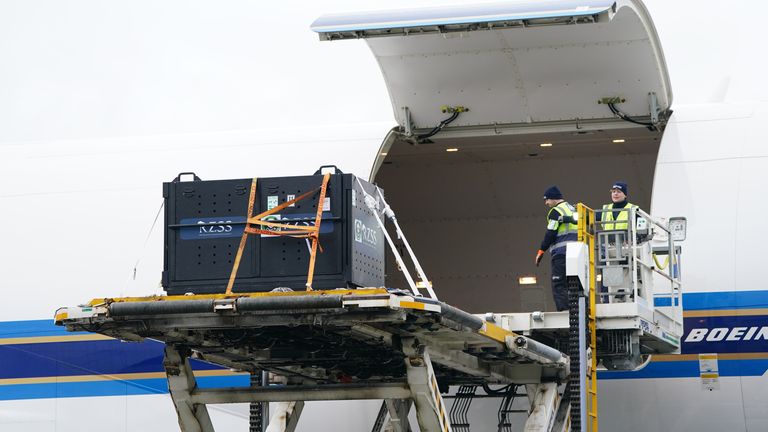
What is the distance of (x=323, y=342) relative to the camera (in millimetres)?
10062

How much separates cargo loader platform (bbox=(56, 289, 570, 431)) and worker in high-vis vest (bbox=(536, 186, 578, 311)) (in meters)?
1.31

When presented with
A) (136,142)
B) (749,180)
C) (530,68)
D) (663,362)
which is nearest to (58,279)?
(136,142)

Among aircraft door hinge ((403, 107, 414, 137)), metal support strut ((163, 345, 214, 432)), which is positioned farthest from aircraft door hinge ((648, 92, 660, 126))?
metal support strut ((163, 345, 214, 432))

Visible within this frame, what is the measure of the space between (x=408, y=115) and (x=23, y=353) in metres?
5.22

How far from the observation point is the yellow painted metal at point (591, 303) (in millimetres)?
11441

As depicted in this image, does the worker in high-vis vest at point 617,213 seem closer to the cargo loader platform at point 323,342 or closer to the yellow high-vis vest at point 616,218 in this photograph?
the yellow high-vis vest at point 616,218

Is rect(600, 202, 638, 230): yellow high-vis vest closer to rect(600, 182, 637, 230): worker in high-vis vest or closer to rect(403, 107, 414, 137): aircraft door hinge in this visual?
rect(600, 182, 637, 230): worker in high-vis vest

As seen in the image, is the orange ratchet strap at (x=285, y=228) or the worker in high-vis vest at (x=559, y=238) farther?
the worker in high-vis vest at (x=559, y=238)

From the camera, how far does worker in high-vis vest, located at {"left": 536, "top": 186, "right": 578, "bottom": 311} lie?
12797 millimetres

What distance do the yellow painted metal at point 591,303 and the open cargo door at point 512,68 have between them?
188 centimetres

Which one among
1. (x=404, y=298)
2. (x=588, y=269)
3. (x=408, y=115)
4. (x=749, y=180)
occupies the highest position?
(x=408, y=115)

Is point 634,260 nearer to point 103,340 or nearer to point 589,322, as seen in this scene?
point 589,322

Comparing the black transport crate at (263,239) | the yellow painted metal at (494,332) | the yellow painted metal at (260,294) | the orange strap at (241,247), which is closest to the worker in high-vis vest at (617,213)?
the yellow painted metal at (494,332)

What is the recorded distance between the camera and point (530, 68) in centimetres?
1348
